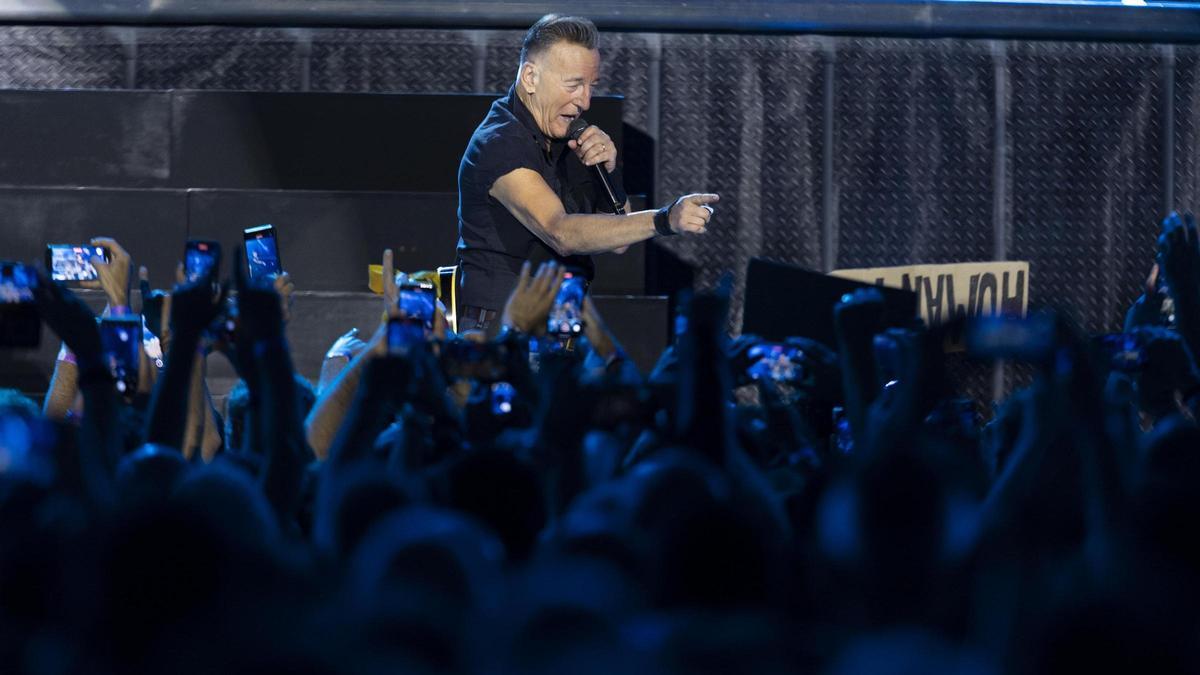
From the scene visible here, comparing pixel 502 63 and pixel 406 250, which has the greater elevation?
pixel 502 63

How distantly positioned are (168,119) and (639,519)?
12.7 ft

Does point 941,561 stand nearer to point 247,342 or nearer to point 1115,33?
point 247,342

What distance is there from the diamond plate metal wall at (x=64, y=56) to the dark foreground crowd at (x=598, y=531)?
149 inches

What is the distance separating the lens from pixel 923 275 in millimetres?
4730

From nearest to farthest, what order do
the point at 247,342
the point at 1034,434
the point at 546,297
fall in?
the point at 1034,434, the point at 247,342, the point at 546,297

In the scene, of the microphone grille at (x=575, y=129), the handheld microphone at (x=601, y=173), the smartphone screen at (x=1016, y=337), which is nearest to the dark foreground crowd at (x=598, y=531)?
the smartphone screen at (x=1016, y=337)

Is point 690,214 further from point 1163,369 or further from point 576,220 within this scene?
point 1163,369

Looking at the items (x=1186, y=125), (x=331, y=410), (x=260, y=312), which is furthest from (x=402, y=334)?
(x=1186, y=125)

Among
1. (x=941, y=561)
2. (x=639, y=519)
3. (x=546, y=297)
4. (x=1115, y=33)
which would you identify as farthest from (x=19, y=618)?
(x=1115, y=33)

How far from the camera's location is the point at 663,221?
7.71 feet

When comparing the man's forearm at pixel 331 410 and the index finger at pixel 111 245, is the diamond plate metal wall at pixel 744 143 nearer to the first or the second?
the index finger at pixel 111 245

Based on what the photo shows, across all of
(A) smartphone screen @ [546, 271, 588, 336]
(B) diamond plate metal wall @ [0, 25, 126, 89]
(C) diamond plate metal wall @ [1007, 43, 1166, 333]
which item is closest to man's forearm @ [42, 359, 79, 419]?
(A) smartphone screen @ [546, 271, 588, 336]

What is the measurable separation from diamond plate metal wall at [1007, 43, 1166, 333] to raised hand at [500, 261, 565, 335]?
137 inches

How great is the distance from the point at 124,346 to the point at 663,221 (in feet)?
3.72
